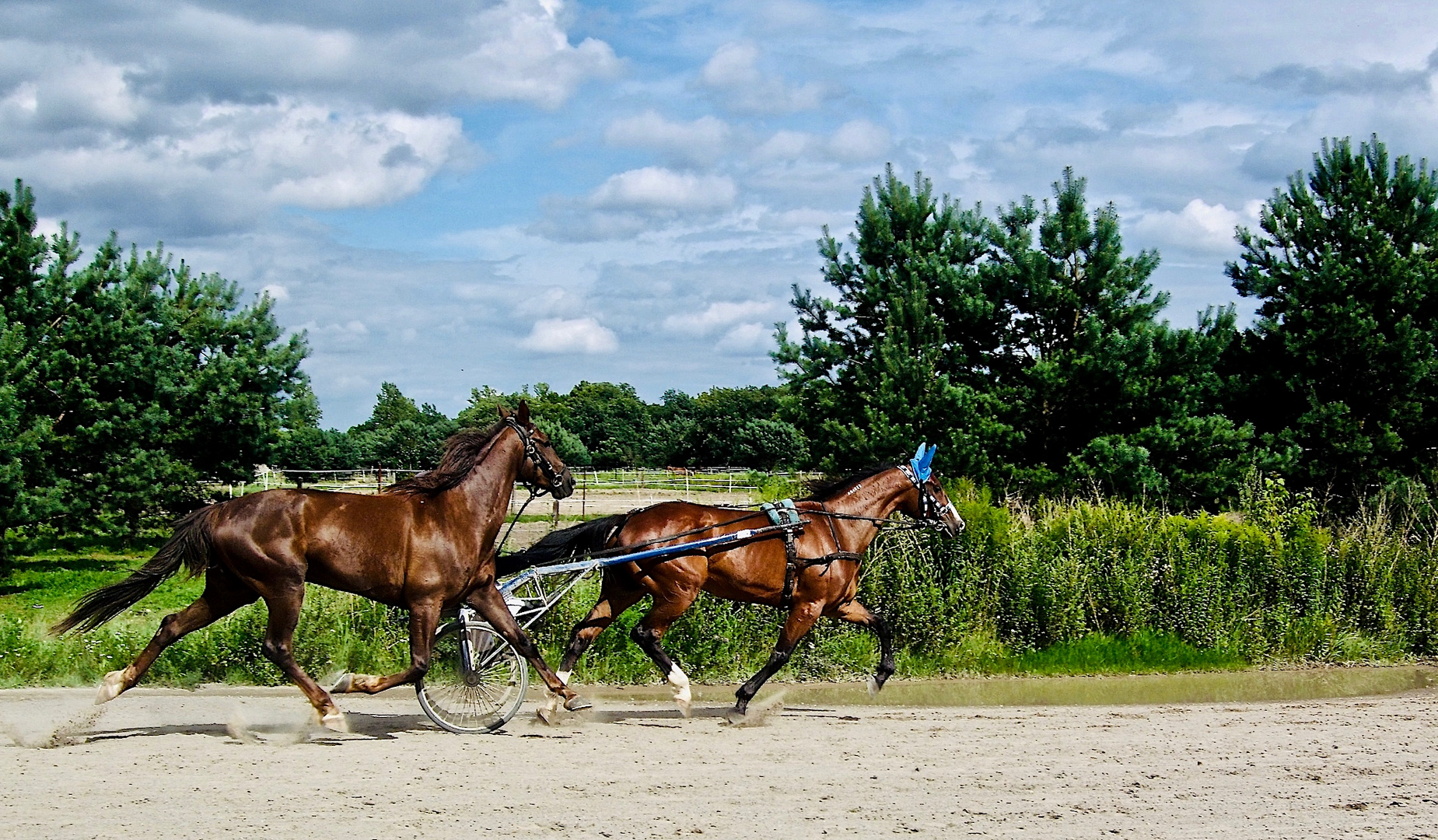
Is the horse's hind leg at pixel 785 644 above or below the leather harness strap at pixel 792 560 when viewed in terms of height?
below

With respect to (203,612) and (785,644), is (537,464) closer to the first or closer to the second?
(785,644)

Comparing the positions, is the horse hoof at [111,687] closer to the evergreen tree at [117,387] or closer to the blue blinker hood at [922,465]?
the blue blinker hood at [922,465]

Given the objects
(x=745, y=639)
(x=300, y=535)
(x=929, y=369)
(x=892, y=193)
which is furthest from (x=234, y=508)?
(x=892, y=193)

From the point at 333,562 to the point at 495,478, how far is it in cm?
124

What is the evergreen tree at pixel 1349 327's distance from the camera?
64.8 feet

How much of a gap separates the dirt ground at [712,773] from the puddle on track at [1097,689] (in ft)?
2.61

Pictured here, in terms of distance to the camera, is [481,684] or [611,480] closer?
[481,684]

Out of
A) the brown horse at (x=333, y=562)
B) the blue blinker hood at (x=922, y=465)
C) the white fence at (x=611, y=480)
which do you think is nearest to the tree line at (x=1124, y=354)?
the blue blinker hood at (x=922, y=465)

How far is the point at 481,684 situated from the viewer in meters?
8.86

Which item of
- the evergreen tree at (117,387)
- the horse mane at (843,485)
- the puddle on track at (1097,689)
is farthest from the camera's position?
the evergreen tree at (117,387)

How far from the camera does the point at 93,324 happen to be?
24078 millimetres

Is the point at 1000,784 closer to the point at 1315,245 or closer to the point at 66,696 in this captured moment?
the point at 66,696

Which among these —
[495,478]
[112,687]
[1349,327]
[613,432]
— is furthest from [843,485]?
[613,432]

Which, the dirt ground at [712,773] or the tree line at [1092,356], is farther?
the tree line at [1092,356]
